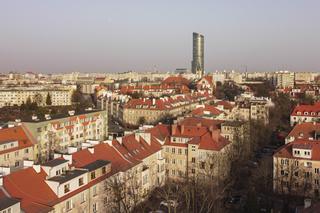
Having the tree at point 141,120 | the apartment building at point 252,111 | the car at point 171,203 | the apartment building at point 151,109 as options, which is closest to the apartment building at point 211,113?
the apartment building at point 252,111

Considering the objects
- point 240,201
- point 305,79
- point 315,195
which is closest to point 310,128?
point 315,195

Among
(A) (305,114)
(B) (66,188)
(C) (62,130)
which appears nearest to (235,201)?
(B) (66,188)

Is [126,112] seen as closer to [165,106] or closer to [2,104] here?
[165,106]

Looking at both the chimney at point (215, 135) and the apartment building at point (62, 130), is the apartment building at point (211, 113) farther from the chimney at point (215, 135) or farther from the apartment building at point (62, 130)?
the chimney at point (215, 135)

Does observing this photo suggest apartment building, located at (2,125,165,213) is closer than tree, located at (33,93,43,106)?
Yes

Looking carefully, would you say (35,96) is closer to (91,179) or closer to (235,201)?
(235,201)

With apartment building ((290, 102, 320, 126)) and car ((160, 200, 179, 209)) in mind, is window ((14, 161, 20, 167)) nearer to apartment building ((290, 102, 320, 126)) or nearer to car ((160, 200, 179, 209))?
car ((160, 200, 179, 209))

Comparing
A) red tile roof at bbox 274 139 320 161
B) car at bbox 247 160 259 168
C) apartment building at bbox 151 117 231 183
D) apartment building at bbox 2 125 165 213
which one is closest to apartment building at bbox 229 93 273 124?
car at bbox 247 160 259 168
